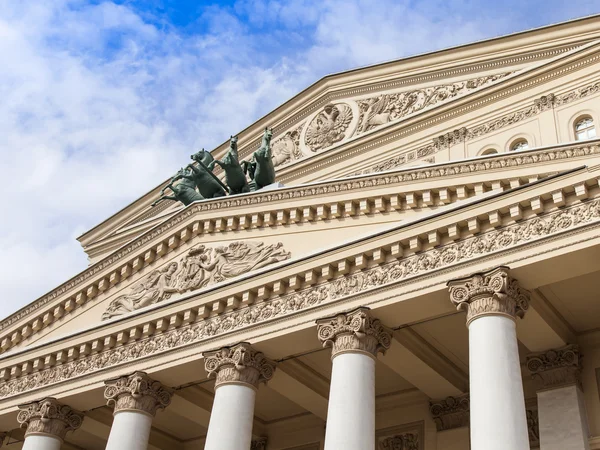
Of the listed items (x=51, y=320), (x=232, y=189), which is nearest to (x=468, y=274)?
(x=232, y=189)

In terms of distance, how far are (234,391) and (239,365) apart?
446mm

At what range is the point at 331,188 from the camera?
14.3 meters

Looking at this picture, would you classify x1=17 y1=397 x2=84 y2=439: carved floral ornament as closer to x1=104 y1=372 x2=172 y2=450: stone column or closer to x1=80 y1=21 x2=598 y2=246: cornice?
x1=104 y1=372 x2=172 y2=450: stone column

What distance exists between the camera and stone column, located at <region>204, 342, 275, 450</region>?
12.8m

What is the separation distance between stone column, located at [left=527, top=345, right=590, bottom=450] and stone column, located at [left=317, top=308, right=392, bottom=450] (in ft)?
8.79

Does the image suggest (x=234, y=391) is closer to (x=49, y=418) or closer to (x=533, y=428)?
(x=49, y=418)

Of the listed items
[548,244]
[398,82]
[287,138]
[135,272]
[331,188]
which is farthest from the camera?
[287,138]

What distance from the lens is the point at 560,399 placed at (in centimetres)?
1295

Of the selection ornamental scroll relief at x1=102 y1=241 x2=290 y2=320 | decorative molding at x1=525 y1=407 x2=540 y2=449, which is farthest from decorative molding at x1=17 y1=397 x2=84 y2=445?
decorative molding at x1=525 y1=407 x2=540 y2=449

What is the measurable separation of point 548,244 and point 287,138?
51.0 ft

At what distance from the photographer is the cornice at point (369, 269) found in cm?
1147

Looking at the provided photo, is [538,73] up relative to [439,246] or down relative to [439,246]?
up

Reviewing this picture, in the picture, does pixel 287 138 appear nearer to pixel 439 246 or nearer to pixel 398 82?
pixel 398 82

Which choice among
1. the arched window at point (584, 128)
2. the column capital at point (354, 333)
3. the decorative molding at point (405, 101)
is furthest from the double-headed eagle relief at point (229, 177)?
the arched window at point (584, 128)
